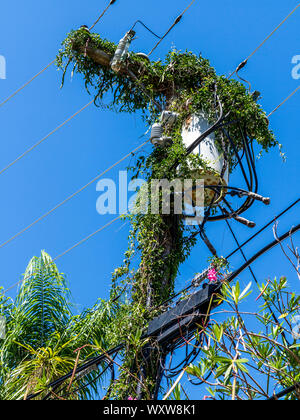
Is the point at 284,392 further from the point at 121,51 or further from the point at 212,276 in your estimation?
the point at 121,51

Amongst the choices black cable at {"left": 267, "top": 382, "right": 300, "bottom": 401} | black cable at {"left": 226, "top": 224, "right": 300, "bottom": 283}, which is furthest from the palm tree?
black cable at {"left": 267, "top": 382, "right": 300, "bottom": 401}

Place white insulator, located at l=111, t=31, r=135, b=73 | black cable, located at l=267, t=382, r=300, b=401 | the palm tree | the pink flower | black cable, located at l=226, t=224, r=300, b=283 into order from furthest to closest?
white insulator, located at l=111, t=31, r=135, b=73
the palm tree
the pink flower
black cable, located at l=226, t=224, r=300, b=283
black cable, located at l=267, t=382, r=300, b=401

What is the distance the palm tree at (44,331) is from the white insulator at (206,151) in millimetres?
1699

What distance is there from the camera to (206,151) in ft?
21.5

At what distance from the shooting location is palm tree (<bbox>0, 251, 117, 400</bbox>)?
6.30 meters

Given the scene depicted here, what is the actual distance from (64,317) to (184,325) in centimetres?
302

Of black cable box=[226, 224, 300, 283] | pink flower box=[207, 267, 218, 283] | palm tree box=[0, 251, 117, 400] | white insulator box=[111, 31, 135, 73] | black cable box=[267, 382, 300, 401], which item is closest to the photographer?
black cable box=[267, 382, 300, 401]

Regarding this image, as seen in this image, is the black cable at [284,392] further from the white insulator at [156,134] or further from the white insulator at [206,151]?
the white insulator at [156,134]

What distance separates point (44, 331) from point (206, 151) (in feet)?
9.71

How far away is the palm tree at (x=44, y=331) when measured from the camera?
630 centimetres

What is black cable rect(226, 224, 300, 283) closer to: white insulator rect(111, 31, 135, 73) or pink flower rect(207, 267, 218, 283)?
pink flower rect(207, 267, 218, 283)

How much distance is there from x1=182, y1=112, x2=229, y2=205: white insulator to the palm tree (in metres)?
1.70

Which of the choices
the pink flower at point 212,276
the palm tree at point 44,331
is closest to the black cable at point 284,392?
the pink flower at point 212,276
